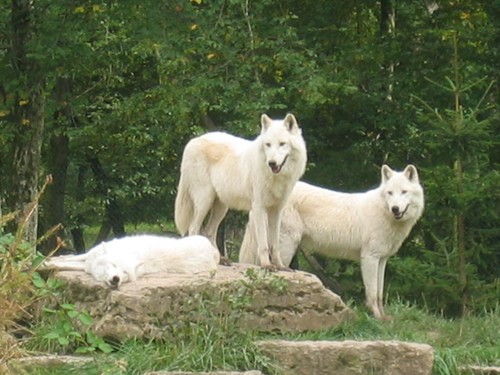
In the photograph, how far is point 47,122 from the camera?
19.0 metres

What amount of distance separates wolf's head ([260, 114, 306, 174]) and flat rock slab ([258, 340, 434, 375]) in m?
1.88

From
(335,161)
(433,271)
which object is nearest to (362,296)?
(335,161)

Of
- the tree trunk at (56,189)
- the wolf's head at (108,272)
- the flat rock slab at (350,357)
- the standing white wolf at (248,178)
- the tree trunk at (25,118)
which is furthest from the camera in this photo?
the tree trunk at (56,189)

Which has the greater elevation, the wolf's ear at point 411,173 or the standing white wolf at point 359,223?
the wolf's ear at point 411,173

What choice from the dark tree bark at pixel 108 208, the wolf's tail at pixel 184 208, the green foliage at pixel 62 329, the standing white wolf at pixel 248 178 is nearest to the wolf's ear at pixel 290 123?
the standing white wolf at pixel 248 178

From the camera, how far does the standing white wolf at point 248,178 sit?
10.5 m

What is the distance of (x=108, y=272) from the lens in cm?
902

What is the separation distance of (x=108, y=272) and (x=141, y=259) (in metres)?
0.53

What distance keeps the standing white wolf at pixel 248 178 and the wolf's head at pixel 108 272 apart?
141 centimetres

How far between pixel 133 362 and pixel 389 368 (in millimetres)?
1858

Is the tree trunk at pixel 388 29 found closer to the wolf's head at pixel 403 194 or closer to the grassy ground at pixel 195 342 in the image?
the wolf's head at pixel 403 194

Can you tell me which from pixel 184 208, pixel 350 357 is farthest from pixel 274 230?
pixel 350 357

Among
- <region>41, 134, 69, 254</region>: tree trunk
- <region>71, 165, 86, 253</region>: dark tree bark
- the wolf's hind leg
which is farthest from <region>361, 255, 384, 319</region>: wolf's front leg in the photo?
<region>71, 165, 86, 253</region>: dark tree bark

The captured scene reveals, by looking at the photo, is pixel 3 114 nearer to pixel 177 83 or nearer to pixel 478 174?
pixel 177 83
